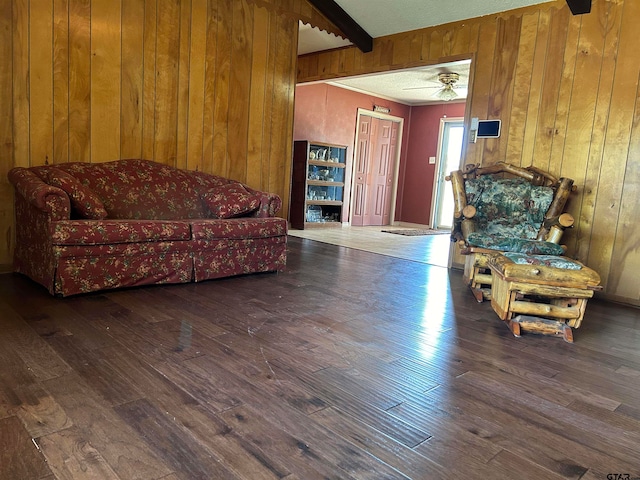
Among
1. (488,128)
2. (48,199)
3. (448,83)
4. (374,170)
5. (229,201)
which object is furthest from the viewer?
(374,170)

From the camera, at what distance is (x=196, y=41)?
4.38m

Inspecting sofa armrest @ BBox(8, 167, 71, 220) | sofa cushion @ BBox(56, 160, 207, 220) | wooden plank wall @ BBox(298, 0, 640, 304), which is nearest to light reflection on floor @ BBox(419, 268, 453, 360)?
wooden plank wall @ BBox(298, 0, 640, 304)

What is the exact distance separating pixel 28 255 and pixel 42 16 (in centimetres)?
182

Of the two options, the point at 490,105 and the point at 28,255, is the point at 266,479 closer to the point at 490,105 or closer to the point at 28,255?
the point at 28,255

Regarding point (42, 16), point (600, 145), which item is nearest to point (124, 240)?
point (42, 16)

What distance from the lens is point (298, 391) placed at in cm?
186

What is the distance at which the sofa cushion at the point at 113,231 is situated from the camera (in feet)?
9.40

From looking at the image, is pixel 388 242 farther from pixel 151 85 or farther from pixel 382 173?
pixel 151 85

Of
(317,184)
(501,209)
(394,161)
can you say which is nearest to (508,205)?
(501,209)

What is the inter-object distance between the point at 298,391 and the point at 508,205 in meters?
2.92

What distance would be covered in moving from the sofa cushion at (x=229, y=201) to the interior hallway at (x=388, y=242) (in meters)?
2.09

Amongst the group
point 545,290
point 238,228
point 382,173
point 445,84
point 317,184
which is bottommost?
point 545,290

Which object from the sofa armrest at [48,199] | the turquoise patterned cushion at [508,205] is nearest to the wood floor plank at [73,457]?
the sofa armrest at [48,199]

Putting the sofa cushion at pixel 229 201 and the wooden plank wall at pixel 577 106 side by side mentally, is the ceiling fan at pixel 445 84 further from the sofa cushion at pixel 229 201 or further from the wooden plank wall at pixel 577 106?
the sofa cushion at pixel 229 201
